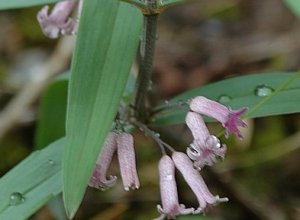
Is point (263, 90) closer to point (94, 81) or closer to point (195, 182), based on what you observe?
point (195, 182)

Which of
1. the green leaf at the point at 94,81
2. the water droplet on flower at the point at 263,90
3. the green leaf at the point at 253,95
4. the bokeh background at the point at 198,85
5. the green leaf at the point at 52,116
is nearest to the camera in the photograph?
the green leaf at the point at 94,81

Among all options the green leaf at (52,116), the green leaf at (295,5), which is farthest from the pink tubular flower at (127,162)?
the green leaf at (52,116)

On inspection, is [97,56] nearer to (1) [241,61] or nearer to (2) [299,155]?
(2) [299,155]

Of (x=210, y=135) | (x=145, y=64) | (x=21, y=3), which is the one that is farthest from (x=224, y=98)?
(x=21, y=3)

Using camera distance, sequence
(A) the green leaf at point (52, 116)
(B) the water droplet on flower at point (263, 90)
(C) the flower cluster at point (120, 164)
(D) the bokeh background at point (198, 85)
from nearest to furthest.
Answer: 1. (C) the flower cluster at point (120, 164)
2. (B) the water droplet on flower at point (263, 90)
3. (A) the green leaf at point (52, 116)
4. (D) the bokeh background at point (198, 85)

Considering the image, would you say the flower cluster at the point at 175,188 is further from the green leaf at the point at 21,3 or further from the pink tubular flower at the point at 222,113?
the green leaf at the point at 21,3

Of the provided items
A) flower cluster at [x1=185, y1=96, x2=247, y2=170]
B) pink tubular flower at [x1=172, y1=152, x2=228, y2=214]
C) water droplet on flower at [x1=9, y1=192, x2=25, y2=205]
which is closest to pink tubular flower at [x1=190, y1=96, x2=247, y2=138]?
flower cluster at [x1=185, y1=96, x2=247, y2=170]
